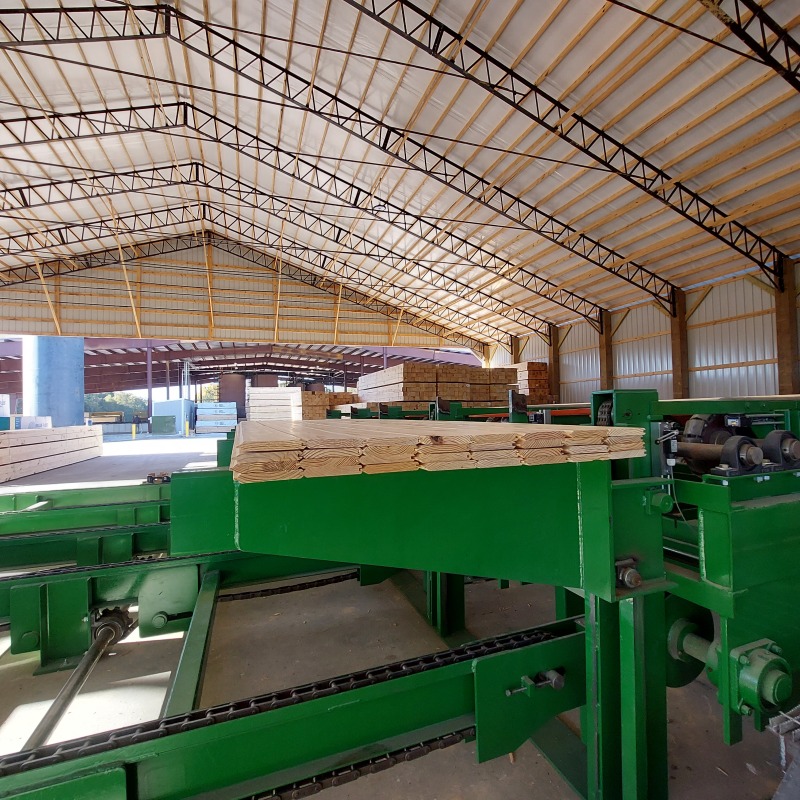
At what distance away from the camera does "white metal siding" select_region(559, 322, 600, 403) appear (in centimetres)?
1794

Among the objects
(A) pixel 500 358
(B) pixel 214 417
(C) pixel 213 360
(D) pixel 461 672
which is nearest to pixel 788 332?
(A) pixel 500 358

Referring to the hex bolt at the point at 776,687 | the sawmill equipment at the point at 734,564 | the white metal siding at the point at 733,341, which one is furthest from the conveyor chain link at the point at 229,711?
the white metal siding at the point at 733,341

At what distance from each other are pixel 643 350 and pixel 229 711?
17332 millimetres

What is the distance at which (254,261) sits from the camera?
22312 mm

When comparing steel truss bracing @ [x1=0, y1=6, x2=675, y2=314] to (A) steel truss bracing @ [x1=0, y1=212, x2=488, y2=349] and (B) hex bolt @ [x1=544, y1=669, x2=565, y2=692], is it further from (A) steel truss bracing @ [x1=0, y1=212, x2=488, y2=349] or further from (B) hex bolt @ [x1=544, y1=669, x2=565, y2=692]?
(B) hex bolt @ [x1=544, y1=669, x2=565, y2=692]

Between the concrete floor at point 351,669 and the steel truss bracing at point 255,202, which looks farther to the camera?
the steel truss bracing at point 255,202

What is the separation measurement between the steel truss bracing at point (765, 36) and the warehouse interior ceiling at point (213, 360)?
1876 centimetres

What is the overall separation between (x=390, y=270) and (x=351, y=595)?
53.5 feet

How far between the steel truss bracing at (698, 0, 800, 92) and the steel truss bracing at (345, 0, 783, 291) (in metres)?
0.20

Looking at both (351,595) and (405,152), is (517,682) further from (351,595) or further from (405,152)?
(405,152)

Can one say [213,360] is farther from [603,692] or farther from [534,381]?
[603,692]

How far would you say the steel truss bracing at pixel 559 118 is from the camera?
7988mm

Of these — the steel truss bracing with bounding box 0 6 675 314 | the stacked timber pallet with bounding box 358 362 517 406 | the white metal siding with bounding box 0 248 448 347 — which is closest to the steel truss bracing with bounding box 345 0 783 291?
the steel truss bracing with bounding box 0 6 675 314

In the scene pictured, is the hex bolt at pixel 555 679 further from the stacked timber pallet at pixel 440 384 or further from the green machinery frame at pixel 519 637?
the stacked timber pallet at pixel 440 384
